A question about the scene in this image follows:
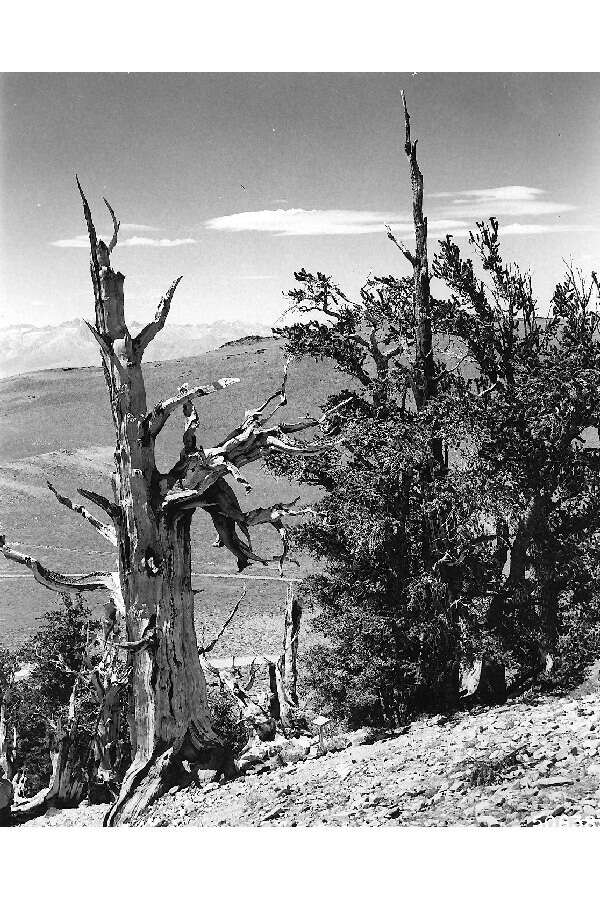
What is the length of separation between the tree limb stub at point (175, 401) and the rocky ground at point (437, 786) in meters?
2.75

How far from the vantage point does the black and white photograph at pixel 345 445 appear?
6.08 m

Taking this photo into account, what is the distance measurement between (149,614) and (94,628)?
12.3 feet

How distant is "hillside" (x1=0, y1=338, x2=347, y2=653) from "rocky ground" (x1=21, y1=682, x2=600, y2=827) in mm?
2289

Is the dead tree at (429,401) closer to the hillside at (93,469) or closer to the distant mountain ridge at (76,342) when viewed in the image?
the distant mountain ridge at (76,342)

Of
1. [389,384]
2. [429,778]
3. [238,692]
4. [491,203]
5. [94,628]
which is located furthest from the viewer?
[94,628]

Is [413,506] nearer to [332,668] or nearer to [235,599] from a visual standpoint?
[332,668]

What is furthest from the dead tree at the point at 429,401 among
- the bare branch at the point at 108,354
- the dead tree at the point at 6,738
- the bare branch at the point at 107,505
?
the dead tree at the point at 6,738

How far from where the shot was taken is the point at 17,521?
1852 centimetres

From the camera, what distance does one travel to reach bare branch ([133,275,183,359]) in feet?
20.2

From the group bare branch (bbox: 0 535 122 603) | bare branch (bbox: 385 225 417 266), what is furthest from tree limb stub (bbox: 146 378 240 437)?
bare branch (bbox: 385 225 417 266)

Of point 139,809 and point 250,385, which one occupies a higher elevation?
point 250,385

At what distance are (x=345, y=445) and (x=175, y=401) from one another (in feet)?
8.30

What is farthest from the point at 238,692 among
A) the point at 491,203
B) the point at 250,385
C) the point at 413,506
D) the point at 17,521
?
the point at 250,385

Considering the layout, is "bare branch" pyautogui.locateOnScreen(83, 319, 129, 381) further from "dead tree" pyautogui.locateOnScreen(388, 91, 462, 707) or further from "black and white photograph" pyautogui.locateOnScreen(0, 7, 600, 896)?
"dead tree" pyautogui.locateOnScreen(388, 91, 462, 707)
